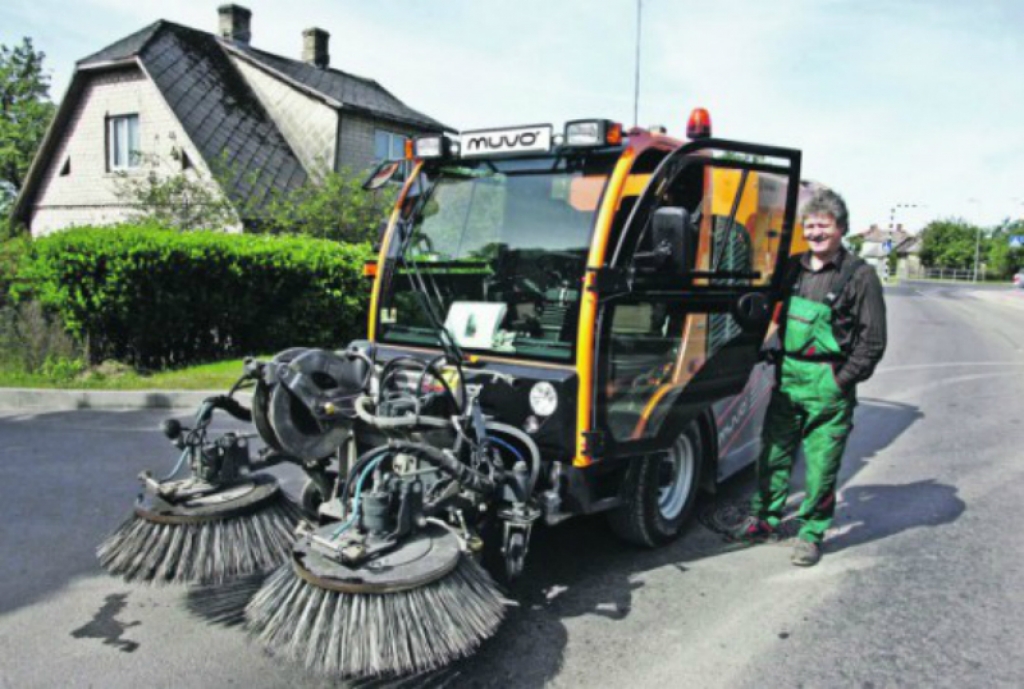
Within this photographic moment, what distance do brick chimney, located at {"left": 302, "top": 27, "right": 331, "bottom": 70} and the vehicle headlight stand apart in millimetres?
24714

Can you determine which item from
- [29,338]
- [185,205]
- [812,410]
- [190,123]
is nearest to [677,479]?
[812,410]

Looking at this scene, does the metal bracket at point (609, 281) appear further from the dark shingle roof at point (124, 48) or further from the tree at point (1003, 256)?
the tree at point (1003, 256)

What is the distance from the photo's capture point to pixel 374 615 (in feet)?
8.43

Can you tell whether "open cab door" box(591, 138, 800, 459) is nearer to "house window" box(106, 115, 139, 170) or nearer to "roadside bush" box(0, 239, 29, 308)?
"roadside bush" box(0, 239, 29, 308)

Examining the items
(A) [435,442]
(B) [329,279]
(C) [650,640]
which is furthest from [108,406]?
(C) [650,640]

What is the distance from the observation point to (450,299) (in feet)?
14.2

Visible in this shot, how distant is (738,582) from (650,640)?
0.87 metres

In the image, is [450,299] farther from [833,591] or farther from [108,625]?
[833,591]

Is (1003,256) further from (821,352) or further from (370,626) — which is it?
(370,626)

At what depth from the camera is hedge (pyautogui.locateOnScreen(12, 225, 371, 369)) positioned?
28.9ft

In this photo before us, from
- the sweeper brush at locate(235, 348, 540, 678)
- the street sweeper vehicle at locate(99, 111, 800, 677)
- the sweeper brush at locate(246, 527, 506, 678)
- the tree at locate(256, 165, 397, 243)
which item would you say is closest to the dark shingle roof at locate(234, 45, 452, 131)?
the tree at locate(256, 165, 397, 243)

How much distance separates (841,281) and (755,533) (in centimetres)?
158

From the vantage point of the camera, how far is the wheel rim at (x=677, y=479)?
4.42 m

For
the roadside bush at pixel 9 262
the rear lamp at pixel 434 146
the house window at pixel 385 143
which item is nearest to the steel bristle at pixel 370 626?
the rear lamp at pixel 434 146
